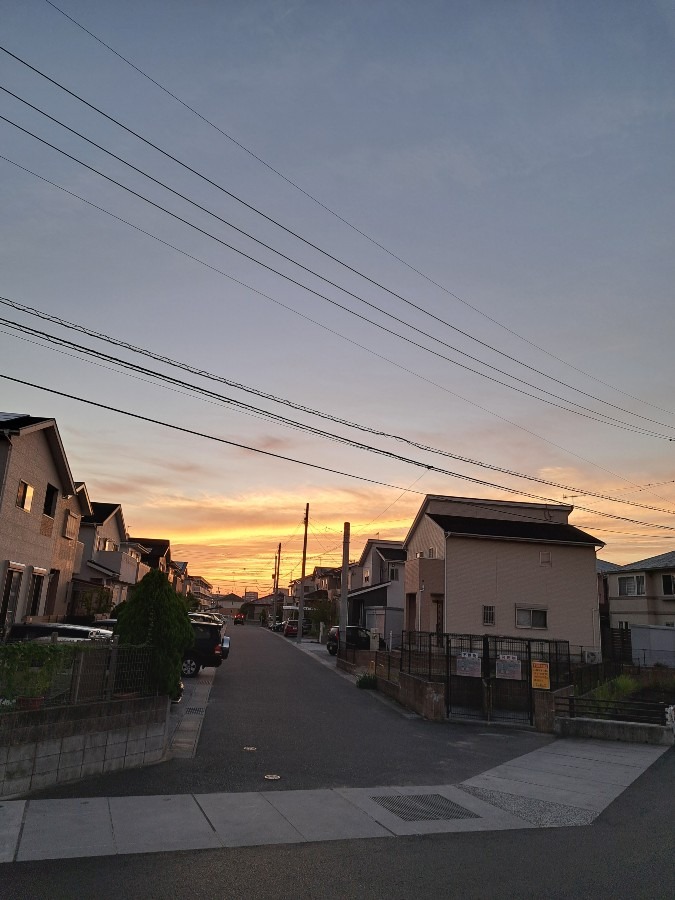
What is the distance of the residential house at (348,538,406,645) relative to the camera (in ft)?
154

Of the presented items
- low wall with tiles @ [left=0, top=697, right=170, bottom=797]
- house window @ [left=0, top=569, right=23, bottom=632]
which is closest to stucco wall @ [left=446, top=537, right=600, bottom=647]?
house window @ [left=0, top=569, right=23, bottom=632]

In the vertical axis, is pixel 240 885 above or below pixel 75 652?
below

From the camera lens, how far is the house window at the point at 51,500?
85.7ft

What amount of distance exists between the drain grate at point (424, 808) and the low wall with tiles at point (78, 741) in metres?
3.87

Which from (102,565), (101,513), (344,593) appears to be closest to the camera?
(344,593)

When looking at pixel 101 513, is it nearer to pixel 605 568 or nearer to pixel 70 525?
pixel 70 525

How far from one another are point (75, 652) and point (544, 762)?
31.7ft

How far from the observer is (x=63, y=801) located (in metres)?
8.49

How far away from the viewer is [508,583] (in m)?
34.4

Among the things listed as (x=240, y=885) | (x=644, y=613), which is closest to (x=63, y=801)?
(x=240, y=885)

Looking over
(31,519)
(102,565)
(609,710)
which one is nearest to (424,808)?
(609,710)

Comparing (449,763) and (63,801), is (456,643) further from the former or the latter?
(63,801)

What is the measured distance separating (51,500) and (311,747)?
17752 mm

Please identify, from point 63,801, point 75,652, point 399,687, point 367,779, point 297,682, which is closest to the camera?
point 63,801
